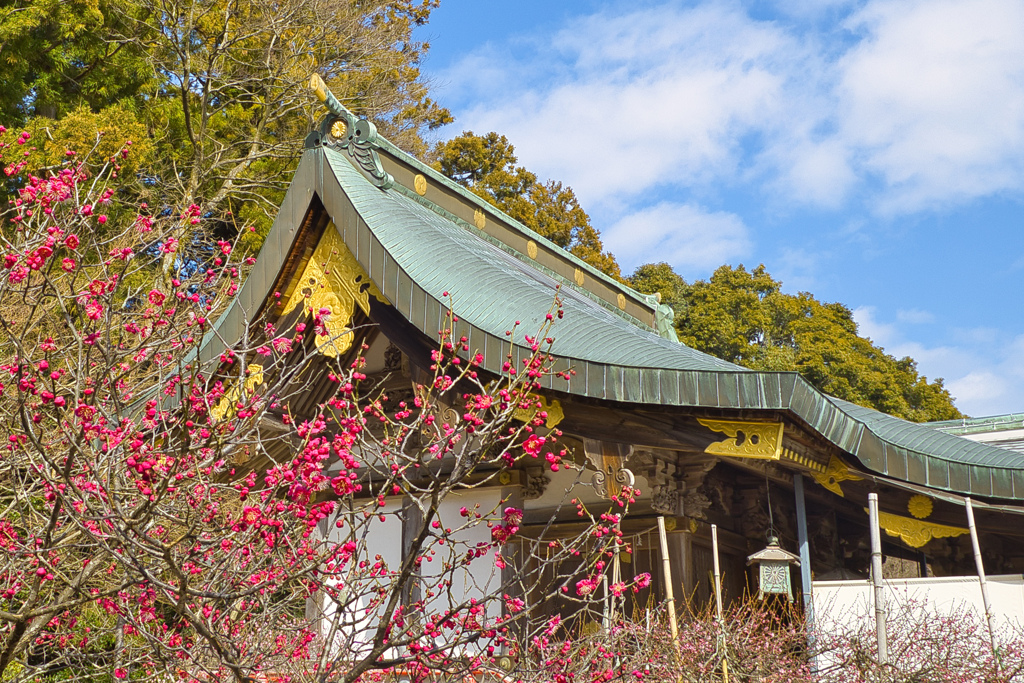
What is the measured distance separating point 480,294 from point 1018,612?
349cm

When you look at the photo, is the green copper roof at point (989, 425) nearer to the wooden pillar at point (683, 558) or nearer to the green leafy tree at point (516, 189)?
the wooden pillar at point (683, 558)

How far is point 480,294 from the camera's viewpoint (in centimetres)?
597

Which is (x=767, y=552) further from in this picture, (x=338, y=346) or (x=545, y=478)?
(x=338, y=346)

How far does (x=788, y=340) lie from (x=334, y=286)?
22054 millimetres

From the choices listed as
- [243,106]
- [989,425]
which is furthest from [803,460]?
[243,106]

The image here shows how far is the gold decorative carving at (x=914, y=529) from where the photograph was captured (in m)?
5.70

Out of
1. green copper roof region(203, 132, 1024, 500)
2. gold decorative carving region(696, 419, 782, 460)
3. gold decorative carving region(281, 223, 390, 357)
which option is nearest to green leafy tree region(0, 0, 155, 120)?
green copper roof region(203, 132, 1024, 500)

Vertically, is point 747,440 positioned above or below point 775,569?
above

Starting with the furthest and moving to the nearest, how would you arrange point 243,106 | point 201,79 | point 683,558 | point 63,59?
point 243,106
point 201,79
point 63,59
point 683,558

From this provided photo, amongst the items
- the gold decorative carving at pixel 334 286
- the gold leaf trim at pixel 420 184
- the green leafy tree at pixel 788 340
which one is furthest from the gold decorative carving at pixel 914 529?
the green leafy tree at pixel 788 340

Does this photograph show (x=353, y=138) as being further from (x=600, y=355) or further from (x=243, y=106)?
(x=243, y=106)

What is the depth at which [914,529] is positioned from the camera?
226 inches

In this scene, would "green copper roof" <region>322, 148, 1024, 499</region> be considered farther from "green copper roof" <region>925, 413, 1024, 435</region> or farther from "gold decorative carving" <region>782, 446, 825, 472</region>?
"green copper roof" <region>925, 413, 1024, 435</region>

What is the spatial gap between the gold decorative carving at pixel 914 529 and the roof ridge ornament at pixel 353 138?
4276mm
